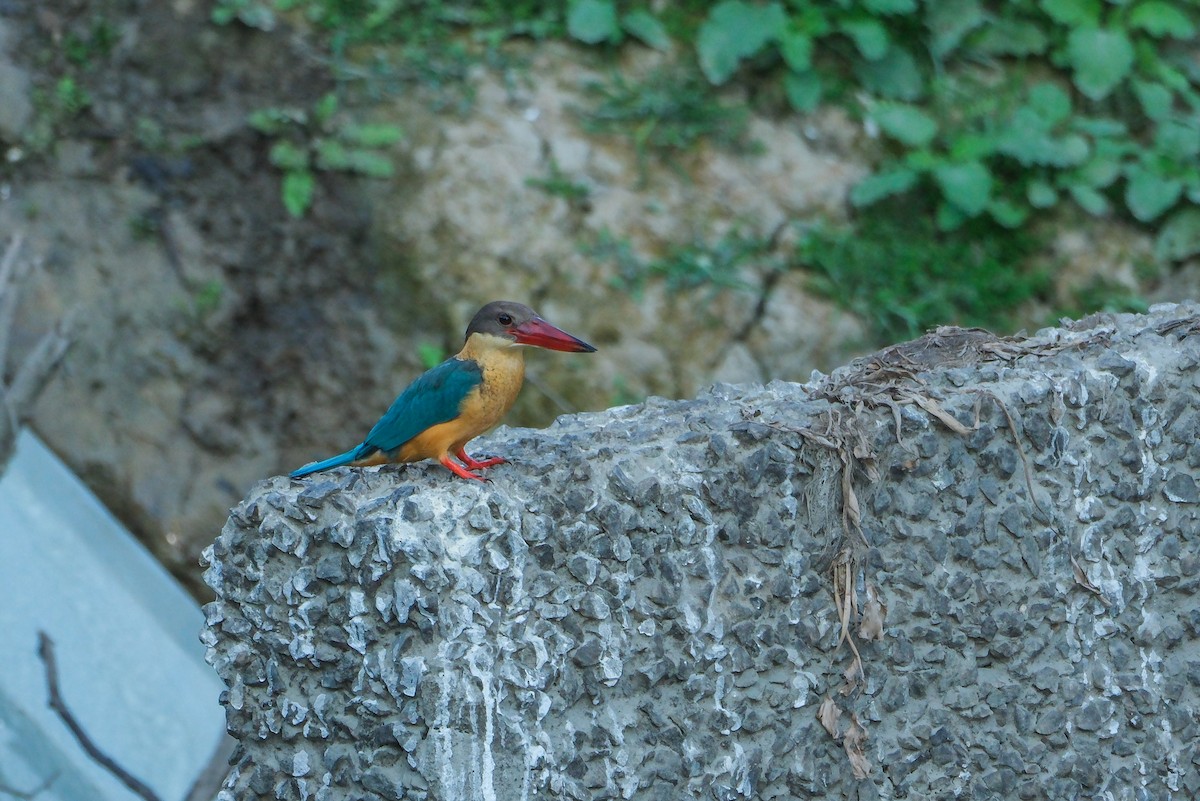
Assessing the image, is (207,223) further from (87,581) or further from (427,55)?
(87,581)

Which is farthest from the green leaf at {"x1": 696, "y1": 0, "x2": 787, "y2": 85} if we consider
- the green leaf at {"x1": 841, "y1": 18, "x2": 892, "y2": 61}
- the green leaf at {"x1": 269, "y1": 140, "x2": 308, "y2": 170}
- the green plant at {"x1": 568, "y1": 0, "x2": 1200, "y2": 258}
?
the green leaf at {"x1": 269, "y1": 140, "x2": 308, "y2": 170}

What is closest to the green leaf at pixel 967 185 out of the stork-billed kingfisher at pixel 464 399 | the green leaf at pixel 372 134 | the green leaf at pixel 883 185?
the green leaf at pixel 883 185

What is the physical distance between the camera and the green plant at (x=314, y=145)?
684 cm

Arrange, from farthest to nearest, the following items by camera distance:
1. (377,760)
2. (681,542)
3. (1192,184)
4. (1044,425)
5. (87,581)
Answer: (1192,184) → (87,581) → (1044,425) → (681,542) → (377,760)

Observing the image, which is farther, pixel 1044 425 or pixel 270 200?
pixel 270 200

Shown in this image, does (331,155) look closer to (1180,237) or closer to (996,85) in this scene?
(996,85)

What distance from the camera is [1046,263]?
22.7 feet

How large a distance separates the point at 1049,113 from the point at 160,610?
4918 mm

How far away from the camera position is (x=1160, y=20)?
6.93 meters

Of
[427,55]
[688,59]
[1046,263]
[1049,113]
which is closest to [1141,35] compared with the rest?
[1049,113]

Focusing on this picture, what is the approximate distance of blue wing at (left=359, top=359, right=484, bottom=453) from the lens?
263 centimetres

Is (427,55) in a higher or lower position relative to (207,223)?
higher

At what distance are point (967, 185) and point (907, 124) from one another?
0.45 m

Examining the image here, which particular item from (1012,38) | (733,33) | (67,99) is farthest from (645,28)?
(67,99)
